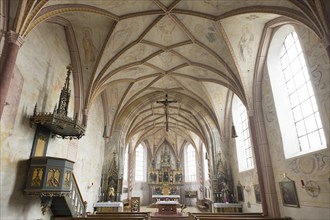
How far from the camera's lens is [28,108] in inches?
311

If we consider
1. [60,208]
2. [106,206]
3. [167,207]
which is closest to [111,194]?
[106,206]

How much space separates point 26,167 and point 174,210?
645 inches

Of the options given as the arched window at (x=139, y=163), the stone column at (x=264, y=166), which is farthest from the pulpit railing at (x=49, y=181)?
the arched window at (x=139, y=163)

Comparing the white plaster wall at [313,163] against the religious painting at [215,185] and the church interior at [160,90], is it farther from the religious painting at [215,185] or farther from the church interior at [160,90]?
the religious painting at [215,185]

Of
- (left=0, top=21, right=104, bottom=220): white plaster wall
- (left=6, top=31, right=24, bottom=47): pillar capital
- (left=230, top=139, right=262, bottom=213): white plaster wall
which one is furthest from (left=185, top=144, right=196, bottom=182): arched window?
(left=6, top=31, right=24, bottom=47): pillar capital

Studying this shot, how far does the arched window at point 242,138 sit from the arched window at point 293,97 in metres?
4.88

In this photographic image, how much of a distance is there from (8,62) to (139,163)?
29576 mm

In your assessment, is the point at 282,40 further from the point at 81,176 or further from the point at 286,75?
the point at 81,176

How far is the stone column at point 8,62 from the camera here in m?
5.86

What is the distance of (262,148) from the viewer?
11.3 metres

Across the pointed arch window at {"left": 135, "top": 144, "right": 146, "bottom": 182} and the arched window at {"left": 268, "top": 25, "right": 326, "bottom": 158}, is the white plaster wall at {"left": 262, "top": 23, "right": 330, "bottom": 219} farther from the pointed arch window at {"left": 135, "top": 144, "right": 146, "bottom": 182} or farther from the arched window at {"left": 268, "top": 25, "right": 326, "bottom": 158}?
the pointed arch window at {"left": 135, "top": 144, "right": 146, "bottom": 182}

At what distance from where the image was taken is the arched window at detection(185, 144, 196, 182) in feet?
111

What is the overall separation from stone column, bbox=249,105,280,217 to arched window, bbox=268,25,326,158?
1407 millimetres

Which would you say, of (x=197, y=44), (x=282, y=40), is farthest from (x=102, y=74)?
(x=282, y=40)
